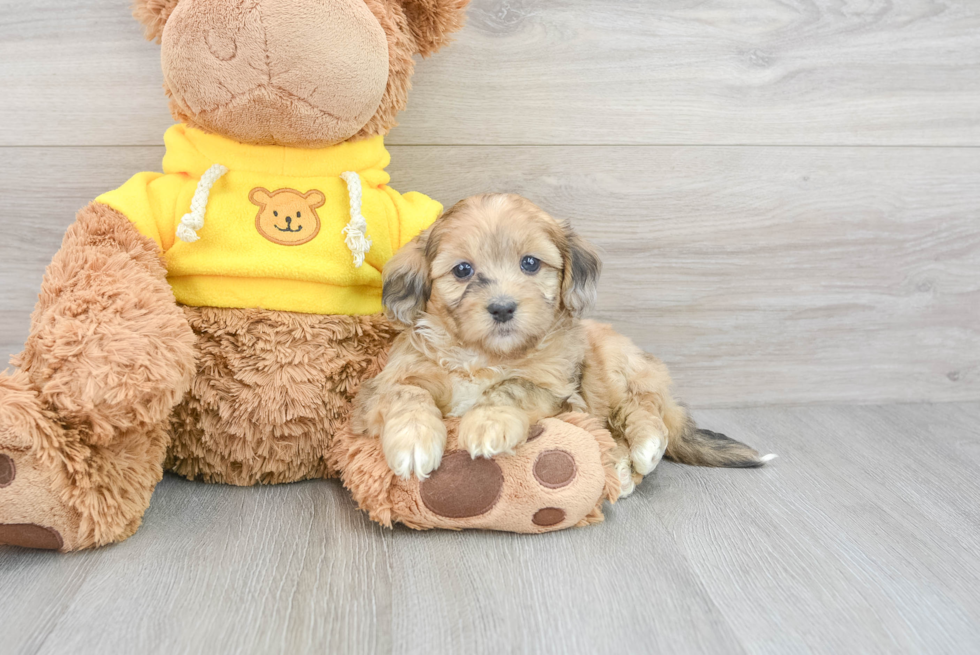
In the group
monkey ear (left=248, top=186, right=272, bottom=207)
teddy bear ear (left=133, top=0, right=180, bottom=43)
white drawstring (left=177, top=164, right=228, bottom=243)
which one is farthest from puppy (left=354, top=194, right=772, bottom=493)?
A: teddy bear ear (left=133, top=0, right=180, bottom=43)

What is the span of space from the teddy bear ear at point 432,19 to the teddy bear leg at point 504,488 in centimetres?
92

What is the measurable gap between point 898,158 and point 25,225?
8.37ft

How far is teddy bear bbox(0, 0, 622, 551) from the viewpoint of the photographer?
1.37 metres

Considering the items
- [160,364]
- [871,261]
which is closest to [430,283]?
[160,364]

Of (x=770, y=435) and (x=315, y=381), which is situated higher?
(x=315, y=381)

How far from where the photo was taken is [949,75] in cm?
223

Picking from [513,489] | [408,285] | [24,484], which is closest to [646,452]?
[513,489]

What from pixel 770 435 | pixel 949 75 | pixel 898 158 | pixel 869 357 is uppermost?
pixel 949 75

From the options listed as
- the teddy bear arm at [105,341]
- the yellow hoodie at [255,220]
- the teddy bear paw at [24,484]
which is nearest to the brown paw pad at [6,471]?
the teddy bear paw at [24,484]

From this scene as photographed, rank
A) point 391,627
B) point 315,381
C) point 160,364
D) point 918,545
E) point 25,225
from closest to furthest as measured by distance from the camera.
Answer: point 391,627, point 160,364, point 918,545, point 315,381, point 25,225

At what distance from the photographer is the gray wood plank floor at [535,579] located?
1.21 meters

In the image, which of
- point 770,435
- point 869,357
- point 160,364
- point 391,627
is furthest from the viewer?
point 869,357

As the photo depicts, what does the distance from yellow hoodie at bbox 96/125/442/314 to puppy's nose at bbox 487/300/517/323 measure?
357 mm

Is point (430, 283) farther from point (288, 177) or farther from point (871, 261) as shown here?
point (871, 261)
